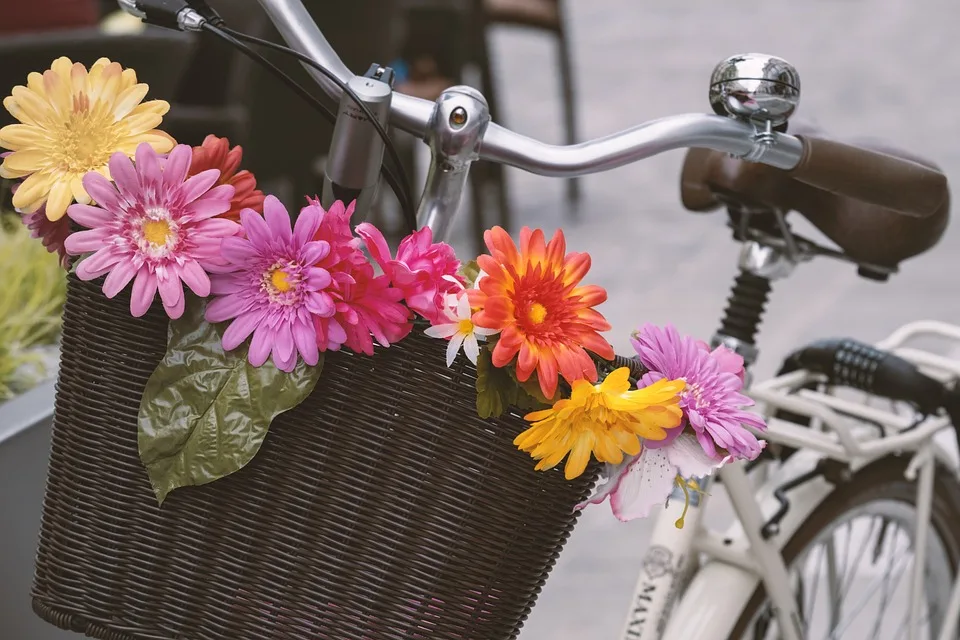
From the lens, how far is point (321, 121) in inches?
107

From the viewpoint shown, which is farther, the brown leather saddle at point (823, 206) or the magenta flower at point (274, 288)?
the brown leather saddle at point (823, 206)

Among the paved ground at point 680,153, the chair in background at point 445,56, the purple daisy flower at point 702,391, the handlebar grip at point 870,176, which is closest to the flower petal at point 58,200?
the purple daisy flower at point 702,391

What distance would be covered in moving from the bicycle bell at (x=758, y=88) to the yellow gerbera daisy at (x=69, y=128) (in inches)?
15.2

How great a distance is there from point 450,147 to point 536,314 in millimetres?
166

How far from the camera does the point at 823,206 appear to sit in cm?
111

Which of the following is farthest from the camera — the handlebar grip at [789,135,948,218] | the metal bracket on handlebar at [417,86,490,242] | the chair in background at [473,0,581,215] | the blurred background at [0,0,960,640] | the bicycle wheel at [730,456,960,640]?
the chair in background at [473,0,581,215]

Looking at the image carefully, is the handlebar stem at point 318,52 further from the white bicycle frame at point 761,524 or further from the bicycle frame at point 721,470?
the white bicycle frame at point 761,524

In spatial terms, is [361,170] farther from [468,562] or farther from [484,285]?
[468,562]

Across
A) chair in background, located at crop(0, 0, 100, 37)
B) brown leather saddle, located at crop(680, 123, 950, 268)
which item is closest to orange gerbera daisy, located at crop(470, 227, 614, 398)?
brown leather saddle, located at crop(680, 123, 950, 268)

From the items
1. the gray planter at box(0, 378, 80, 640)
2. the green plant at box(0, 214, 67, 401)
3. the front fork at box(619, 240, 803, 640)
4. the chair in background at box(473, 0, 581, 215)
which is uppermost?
the chair in background at box(473, 0, 581, 215)

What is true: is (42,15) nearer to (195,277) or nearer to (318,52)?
(318,52)

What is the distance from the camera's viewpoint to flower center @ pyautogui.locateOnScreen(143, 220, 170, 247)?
0.66 meters

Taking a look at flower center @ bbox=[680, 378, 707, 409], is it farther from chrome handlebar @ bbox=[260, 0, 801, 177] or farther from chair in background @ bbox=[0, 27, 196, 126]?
chair in background @ bbox=[0, 27, 196, 126]

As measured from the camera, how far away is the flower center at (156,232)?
25.8 inches
